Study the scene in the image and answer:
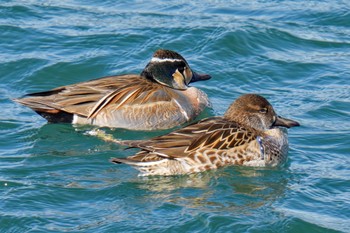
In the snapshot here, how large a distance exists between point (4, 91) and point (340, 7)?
23.1 ft

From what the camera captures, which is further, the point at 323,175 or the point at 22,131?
the point at 22,131

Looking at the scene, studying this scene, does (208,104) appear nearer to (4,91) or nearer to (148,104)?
(148,104)

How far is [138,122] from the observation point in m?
14.0

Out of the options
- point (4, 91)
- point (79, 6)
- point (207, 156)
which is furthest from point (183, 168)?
point (79, 6)

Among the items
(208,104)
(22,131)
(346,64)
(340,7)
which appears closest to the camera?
(22,131)

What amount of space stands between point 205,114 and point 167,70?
88 centimetres

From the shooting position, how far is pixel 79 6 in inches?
758

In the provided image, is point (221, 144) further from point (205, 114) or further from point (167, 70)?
point (167, 70)

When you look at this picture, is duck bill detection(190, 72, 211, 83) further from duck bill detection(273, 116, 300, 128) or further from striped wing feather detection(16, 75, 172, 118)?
duck bill detection(273, 116, 300, 128)

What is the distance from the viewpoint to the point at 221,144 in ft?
39.6

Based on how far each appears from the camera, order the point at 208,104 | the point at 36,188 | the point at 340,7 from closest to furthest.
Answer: the point at 36,188 → the point at 208,104 → the point at 340,7

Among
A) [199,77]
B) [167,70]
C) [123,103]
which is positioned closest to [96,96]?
[123,103]

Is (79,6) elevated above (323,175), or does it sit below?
above

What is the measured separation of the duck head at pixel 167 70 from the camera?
14.6 meters
